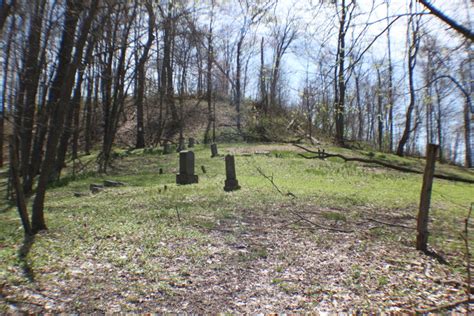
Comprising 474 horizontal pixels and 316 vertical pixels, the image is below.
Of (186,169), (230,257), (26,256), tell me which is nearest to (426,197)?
(230,257)

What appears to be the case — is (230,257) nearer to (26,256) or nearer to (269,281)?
(269,281)

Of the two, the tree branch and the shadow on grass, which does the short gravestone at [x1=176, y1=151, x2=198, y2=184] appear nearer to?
the shadow on grass

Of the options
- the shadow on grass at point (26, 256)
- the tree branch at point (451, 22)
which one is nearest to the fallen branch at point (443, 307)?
the tree branch at point (451, 22)

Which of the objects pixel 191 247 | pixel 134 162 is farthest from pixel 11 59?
pixel 134 162

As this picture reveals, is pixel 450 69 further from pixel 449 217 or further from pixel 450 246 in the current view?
pixel 449 217

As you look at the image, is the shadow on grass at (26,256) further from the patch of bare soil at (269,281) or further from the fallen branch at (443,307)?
the fallen branch at (443,307)

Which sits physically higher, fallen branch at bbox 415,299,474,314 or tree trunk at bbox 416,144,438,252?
tree trunk at bbox 416,144,438,252

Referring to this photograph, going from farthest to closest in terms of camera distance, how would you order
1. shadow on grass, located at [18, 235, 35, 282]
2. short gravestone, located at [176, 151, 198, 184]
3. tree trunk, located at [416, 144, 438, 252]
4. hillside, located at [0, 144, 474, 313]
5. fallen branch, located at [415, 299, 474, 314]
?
short gravestone, located at [176, 151, 198, 184] < tree trunk, located at [416, 144, 438, 252] < shadow on grass, located at [18, 235, 35, 282] < hillside, located at [0, 144, 474, 313] < fallen branch, located at [415, 299, 474, 314]

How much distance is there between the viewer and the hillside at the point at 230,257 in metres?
4.19

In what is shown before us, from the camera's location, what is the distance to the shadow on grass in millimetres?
4730

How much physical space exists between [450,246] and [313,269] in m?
2.51

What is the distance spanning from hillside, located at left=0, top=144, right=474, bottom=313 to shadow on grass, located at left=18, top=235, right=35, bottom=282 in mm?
28

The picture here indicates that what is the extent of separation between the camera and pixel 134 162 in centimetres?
2016

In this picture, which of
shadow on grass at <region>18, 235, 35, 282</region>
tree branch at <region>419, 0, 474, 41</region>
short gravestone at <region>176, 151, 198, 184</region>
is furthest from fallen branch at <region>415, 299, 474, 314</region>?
short gravestone at <region>176, 151, 198, 184</region>
